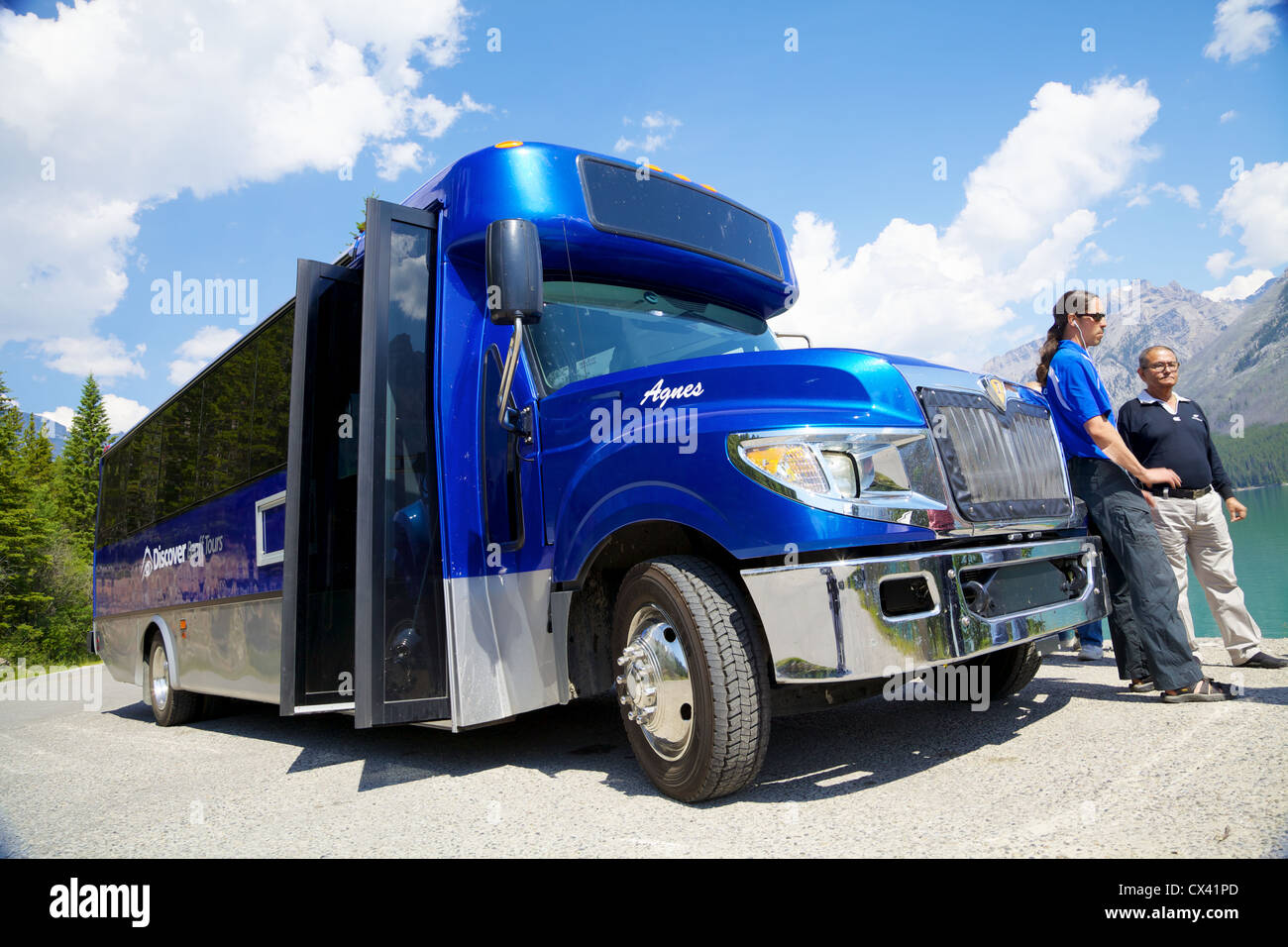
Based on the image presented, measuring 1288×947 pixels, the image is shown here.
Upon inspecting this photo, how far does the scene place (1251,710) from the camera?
160 inches

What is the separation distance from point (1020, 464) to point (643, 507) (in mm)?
1709

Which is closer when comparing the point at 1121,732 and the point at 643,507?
the point at 643,507

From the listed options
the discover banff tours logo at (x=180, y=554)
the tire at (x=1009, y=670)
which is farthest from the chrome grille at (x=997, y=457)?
the discover banff tours logo at (x=180, y=554)

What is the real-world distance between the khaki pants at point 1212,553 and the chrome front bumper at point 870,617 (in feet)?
8.66

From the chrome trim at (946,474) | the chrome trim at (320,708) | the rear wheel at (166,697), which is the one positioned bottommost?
the rear wheel at (166,697)

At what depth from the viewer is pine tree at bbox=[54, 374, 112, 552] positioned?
61.5 m

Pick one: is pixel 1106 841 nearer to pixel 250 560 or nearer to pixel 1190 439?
pixel 1190 439

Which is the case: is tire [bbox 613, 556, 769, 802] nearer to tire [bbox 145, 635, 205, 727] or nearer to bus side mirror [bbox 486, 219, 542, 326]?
bus side mirror [bbox 486, 219, 542, 326]

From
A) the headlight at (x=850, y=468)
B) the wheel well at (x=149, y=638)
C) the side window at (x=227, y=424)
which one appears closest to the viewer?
the headlight at (x=850, y=468)

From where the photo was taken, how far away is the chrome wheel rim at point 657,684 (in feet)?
10.9

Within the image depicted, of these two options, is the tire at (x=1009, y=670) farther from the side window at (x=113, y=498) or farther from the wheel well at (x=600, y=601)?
the side window at (x=113, y=498)

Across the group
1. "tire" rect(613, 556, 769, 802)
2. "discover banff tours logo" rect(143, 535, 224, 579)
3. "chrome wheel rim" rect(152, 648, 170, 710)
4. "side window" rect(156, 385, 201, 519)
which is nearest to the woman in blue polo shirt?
"tire" rect(613, 556, 769, 802)
